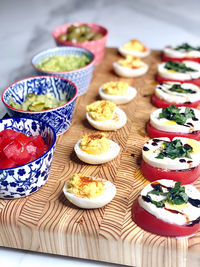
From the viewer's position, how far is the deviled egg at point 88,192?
222cm

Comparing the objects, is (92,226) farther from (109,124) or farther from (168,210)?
(109,124)

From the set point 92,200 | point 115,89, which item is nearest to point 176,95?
point 115,89

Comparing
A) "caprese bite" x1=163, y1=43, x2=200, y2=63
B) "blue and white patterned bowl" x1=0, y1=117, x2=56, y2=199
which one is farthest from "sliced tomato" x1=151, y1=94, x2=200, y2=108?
"blue and white patterned bowl" x1=0, y1=117, x2=56, y2=199

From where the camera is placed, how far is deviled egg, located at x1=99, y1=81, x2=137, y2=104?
10.8 feet

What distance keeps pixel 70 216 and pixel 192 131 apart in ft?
3.43

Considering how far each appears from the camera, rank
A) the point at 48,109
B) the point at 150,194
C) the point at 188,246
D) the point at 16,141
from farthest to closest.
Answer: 1. the point at 48,109
2. the point at 16,141
3. the point at 150,194
4. the point at 188,246

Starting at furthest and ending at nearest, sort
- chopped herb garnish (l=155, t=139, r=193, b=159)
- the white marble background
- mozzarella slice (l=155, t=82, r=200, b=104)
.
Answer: the white marble background → mozzarella slice (l=155, t=82, r=200, b=104) → chopped herb garnish (l=155, t=139, r=193, b=159)

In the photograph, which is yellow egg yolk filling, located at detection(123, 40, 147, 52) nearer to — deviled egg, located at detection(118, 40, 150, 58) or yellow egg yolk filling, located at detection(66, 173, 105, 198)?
deviled egg, located at detection(118, 40, 150, 58)

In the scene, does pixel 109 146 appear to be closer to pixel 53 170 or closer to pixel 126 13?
pixel 53 170

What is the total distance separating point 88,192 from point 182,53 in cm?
216

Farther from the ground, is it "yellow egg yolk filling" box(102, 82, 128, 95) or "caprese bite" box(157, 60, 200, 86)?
"caprese bite" box(157, 60, 200, 86)

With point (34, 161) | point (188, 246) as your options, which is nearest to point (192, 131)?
point (188, 246)

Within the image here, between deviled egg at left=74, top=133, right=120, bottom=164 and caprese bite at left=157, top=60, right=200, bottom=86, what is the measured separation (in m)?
1.16

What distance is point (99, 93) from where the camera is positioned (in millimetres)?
3365
